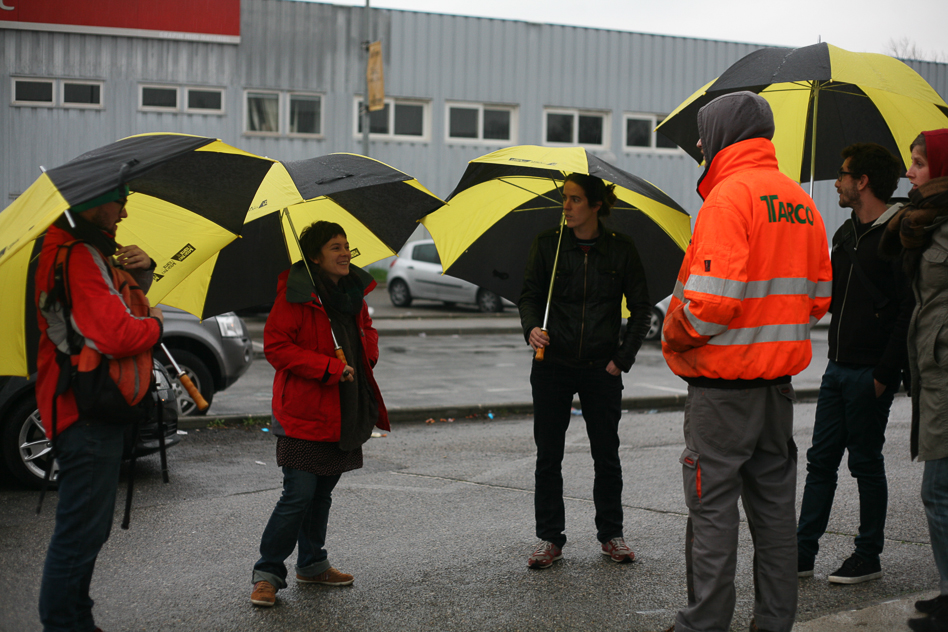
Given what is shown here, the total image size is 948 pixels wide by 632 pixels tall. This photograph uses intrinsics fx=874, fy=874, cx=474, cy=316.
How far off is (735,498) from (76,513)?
2.52 meters

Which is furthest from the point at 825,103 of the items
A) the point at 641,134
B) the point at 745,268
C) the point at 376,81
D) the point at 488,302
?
the point at 641,134

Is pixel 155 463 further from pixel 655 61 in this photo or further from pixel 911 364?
pixel 655 61

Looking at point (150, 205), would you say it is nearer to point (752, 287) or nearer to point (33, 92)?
point (752, 287)

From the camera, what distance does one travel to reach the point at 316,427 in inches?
158

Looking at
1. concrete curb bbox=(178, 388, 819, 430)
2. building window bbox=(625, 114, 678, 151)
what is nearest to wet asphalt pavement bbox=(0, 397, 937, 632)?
concrete curb bbox=(178, 388, 819, 430)

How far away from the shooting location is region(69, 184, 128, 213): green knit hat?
2.92 m

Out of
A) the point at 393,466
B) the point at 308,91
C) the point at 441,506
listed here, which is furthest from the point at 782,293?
the point at 308,91

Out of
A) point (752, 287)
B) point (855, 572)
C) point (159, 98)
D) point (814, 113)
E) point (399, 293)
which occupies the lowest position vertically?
point (855, 572)

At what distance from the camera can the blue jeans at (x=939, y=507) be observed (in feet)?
11.2

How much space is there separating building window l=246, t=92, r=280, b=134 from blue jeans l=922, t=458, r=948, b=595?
2232 centimetres

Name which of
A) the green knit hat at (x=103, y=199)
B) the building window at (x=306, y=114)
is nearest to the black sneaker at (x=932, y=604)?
the green knit hat at (x=103, y=199)

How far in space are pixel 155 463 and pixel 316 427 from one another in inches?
135

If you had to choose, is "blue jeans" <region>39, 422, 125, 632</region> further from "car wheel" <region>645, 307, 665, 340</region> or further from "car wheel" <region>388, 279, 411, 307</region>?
"car wheel" <region>388, 279, 411, 307</region>

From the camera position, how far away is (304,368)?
3906 mm
